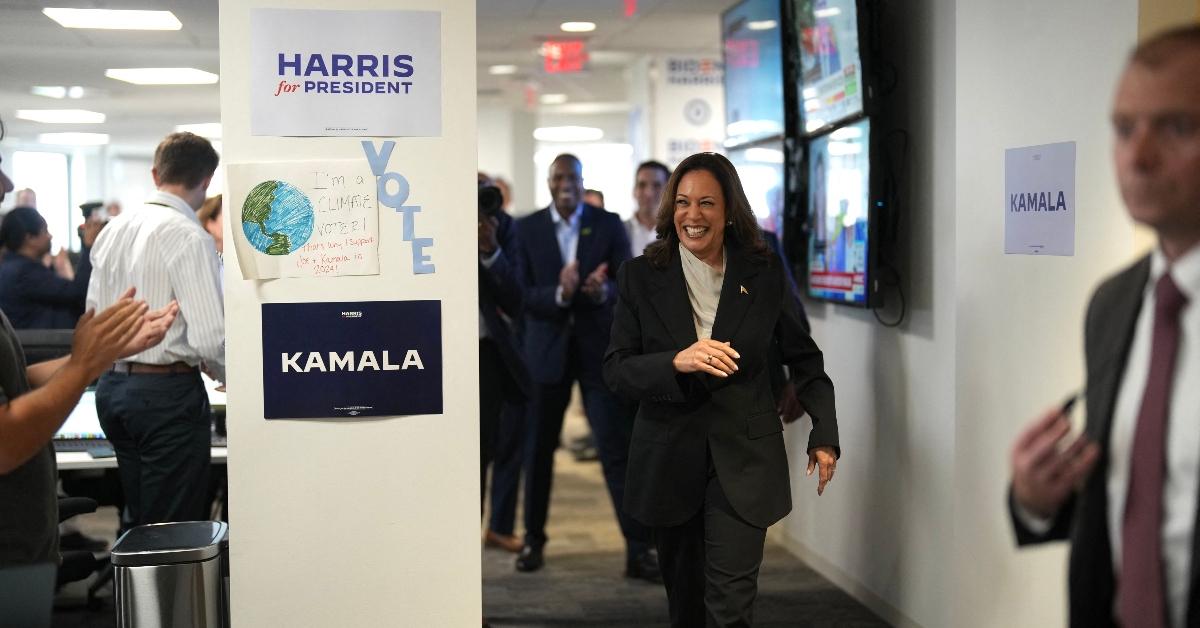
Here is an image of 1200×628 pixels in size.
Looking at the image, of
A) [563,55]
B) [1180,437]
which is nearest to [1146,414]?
[1180,437]

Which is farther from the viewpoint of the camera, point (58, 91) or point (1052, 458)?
point (58, 91)

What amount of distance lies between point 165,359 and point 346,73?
1236 millimetres

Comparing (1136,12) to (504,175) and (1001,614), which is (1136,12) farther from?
(504,175)

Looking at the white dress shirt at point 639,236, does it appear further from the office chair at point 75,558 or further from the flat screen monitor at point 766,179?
the office chair at point 75,558

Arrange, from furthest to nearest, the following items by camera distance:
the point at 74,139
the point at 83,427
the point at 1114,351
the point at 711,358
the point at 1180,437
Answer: the point at 74,139
the point at 83,427
the point at 711,358
the point at 1114,351
the point at 1180,437

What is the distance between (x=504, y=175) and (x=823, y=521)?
12616 millimetres

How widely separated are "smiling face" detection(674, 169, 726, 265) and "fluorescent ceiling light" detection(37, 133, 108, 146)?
590 centimetres

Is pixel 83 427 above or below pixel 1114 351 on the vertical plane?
Result: below

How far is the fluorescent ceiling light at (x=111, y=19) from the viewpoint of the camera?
646cm

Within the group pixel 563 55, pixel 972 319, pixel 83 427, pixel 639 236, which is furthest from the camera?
pixel 563 55

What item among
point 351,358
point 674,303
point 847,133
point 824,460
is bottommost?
point 824,460

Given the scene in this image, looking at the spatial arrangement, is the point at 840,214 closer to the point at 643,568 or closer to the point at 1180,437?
the point at 643,568

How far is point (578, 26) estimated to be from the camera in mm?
8727

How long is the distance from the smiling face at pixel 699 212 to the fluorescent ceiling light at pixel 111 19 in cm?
439
